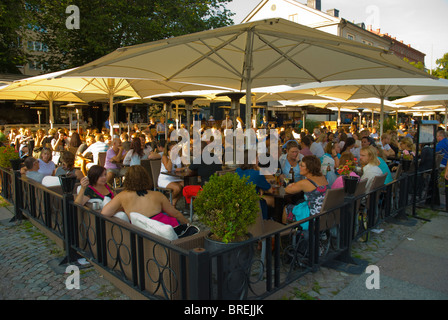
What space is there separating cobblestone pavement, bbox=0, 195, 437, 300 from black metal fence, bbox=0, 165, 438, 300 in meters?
0.21

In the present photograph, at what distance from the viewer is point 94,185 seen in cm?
404

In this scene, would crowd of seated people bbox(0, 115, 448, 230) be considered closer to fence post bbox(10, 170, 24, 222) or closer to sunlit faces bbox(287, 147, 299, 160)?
sunlit faces bbox(287, 147, 299, 160)

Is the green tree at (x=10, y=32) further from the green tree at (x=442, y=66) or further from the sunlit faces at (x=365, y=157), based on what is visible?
the green tree at (x=442, y=66)

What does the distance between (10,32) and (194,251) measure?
21669mm

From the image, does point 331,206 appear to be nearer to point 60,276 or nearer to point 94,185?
point 94,185

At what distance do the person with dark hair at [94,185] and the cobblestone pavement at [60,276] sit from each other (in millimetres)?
888

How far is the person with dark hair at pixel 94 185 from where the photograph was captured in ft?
12.8

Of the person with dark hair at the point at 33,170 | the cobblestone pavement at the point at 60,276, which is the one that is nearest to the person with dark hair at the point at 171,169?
the person with dark hair at the point at 33,170

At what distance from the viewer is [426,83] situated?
705 cm

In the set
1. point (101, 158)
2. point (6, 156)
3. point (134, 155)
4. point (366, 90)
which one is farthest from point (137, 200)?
point (366, 90)

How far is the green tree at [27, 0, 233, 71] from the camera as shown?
55.7 feet

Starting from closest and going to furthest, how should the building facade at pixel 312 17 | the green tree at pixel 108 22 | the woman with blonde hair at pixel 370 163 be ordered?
the woman with blonde hair at pixel 370 163 → the green tree at pixel 108 22 → the building facade at pixel 312 17
